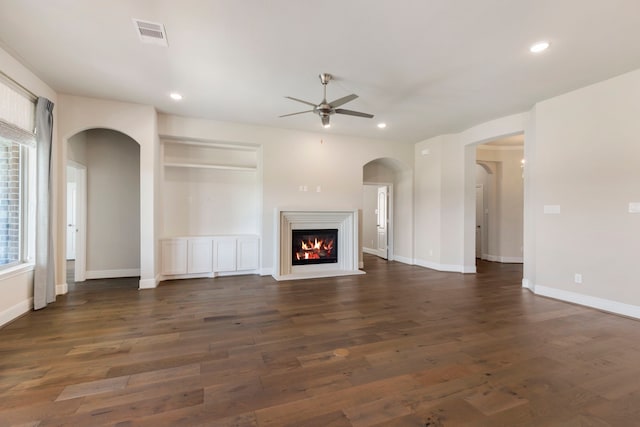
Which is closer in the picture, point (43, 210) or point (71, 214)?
point (43, 210)

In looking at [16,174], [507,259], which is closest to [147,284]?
[16,174]

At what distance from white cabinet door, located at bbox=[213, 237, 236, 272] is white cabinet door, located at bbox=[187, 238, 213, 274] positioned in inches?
3.6

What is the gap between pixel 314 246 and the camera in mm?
6258

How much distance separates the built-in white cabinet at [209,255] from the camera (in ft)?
17.7

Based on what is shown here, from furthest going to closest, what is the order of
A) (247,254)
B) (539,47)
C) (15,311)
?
(247,254) < (15,311) < (539,47)

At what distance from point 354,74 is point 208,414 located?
3.70 meters

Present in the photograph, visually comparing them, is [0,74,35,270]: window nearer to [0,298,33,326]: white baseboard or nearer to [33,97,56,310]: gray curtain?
[33,97,56,310]: gray curtain

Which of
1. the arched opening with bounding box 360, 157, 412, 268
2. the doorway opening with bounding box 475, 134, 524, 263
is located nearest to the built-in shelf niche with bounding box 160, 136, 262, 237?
the arched opening with bounding box 360, 157, 412, 268

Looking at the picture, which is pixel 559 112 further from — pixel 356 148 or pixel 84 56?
pixel 84 56

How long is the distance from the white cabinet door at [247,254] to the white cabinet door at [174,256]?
100cm

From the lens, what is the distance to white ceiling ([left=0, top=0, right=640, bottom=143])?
8.15ft

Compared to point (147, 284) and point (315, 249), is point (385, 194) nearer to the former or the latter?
point (315, 249)

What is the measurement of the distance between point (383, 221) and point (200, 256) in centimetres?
511

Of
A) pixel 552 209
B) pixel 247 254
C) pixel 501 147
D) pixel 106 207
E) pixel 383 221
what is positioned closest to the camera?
pixel 552 209
